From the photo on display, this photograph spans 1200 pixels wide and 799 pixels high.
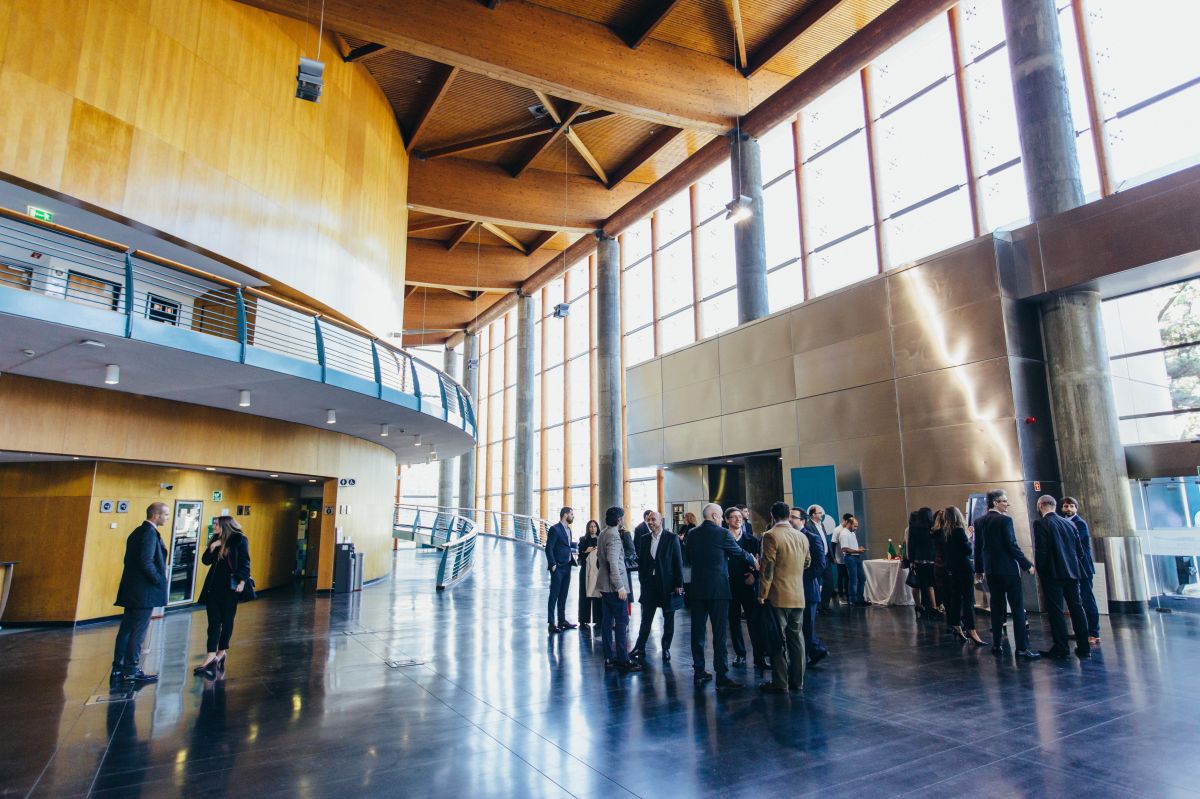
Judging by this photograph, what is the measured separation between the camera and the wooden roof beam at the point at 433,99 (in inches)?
699

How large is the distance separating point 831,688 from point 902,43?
51.2 feet

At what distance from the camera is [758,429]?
15820 mm

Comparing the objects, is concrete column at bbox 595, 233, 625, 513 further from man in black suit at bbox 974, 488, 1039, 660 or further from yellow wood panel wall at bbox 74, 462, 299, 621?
man in black suit at bbox 974, 488, 1039, 660

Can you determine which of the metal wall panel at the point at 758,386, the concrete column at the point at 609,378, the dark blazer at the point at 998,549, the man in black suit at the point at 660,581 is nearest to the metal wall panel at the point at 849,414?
the metal wall panel at the point at 758,386

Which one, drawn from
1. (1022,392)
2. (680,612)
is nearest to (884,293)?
(1022,392)

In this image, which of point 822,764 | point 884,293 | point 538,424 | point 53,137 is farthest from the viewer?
point 538,424

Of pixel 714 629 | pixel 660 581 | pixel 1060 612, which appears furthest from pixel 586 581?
pixel 1060 612

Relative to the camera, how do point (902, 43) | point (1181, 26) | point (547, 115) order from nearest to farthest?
point (1181, 26) → point (902, 43) → point (547, 115)

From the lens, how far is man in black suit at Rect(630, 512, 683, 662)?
672cm

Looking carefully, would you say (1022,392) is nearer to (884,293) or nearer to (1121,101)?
(884,293)

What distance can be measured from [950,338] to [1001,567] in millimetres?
6040

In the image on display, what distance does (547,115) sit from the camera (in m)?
20.4

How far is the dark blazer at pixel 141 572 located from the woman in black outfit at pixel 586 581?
182 inches

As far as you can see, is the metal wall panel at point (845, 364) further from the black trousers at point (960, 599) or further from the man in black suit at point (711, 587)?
the man in black suit at point (711, 587)
